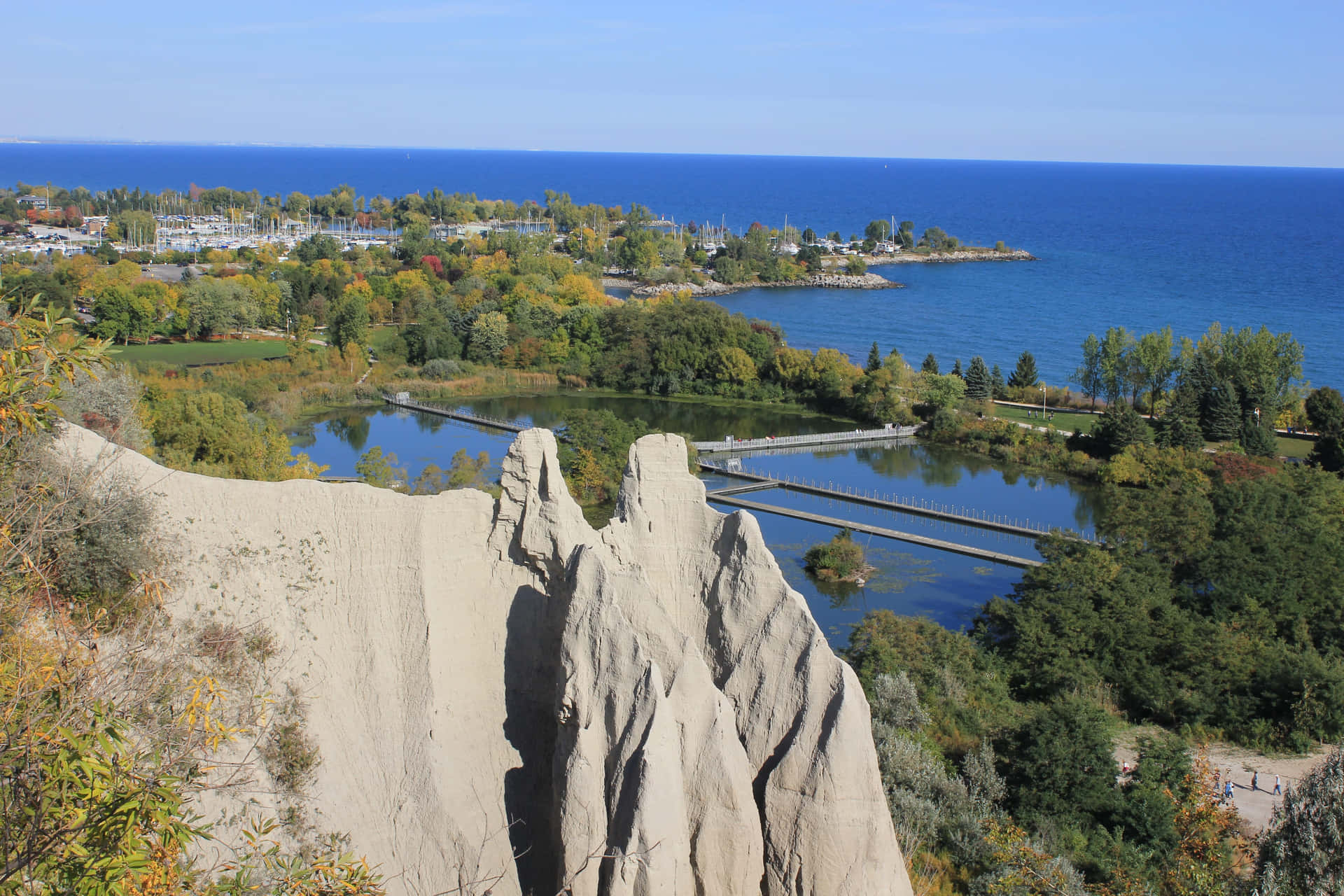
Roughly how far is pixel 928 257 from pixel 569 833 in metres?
143

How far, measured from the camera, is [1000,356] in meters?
81.2

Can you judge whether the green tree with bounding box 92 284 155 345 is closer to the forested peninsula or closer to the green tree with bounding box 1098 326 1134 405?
the forested peninsula

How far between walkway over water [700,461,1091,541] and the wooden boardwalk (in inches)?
29.7

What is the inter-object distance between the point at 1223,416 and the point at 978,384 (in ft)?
45.5

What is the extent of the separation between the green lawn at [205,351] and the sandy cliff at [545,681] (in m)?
59.3

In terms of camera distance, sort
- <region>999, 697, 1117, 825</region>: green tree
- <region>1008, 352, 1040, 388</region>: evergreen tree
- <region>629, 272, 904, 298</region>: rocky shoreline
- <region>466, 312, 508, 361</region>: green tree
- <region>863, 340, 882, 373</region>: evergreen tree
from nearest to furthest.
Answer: <region>999, 697, 1117, 825</region>: green tree → <region>863, 340, 882, 373</region>: evergreen tree → <region>1008, 352, 1040, 388</region>: evergreen tree → <region>466, 312, 508, 361</region>: green tree → <region>629, 272, 904, 298</region>: rocky shoreline

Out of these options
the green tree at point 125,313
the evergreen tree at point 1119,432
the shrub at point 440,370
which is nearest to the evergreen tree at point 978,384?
the evergreen tree at point 1119,432

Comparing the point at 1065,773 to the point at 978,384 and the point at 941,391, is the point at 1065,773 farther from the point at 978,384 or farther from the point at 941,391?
the point at 978,384

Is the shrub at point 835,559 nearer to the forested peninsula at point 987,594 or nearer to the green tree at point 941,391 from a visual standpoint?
the forested peninsula at point 987,594

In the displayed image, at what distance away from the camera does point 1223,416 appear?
53.7 metres

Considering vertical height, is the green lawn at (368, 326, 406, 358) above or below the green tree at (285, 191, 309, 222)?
below

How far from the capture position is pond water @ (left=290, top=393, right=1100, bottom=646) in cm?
3616

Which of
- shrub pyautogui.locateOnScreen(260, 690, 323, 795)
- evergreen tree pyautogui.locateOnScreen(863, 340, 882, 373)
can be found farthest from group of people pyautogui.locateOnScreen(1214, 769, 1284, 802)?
evergreen tree pyautogui.locateOnScreen(863, 340, 882, 373)

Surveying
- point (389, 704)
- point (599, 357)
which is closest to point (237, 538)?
point (389, 704)
